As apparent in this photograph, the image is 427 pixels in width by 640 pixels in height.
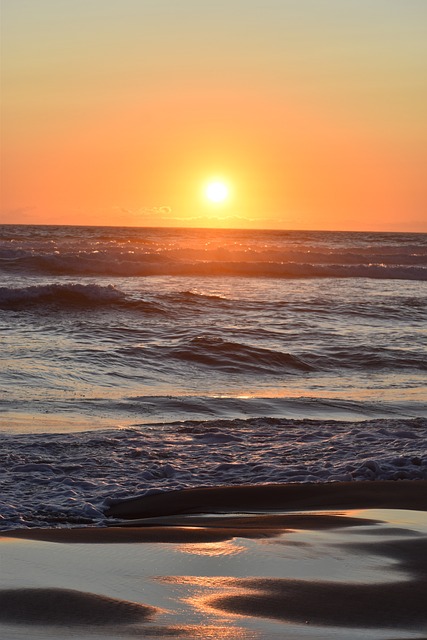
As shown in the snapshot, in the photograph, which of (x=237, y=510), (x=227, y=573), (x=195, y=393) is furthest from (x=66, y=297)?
(x=227, y=573)

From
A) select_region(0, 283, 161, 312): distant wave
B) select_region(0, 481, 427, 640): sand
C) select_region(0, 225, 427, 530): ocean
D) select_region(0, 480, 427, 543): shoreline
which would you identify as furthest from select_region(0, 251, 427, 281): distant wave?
select_region(0, 481, 427, 640): sand

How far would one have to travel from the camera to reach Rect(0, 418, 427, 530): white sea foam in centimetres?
568

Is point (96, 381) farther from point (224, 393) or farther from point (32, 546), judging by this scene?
point (32, 546)

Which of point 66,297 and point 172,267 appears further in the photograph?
point 172,267

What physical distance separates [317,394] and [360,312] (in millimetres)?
9132

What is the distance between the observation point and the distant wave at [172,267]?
31389 mm

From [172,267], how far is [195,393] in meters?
23.3

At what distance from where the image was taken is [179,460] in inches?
266

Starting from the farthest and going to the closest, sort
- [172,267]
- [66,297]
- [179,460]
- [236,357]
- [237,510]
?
[172,267]
[66,297]
[236,357]
[179,460]
[237,510]

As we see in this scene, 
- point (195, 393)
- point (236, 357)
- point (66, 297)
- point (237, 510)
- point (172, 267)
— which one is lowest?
point (237, 510)

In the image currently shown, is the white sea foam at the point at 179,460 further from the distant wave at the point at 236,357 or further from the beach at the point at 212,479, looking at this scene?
the distant wave at the point at 236,357

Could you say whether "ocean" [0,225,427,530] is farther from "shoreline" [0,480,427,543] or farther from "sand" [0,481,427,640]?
"sand" [0,481,427,640]

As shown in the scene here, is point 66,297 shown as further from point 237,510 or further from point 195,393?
point 237,510

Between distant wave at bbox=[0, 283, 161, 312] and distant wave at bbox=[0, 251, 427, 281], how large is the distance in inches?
388
